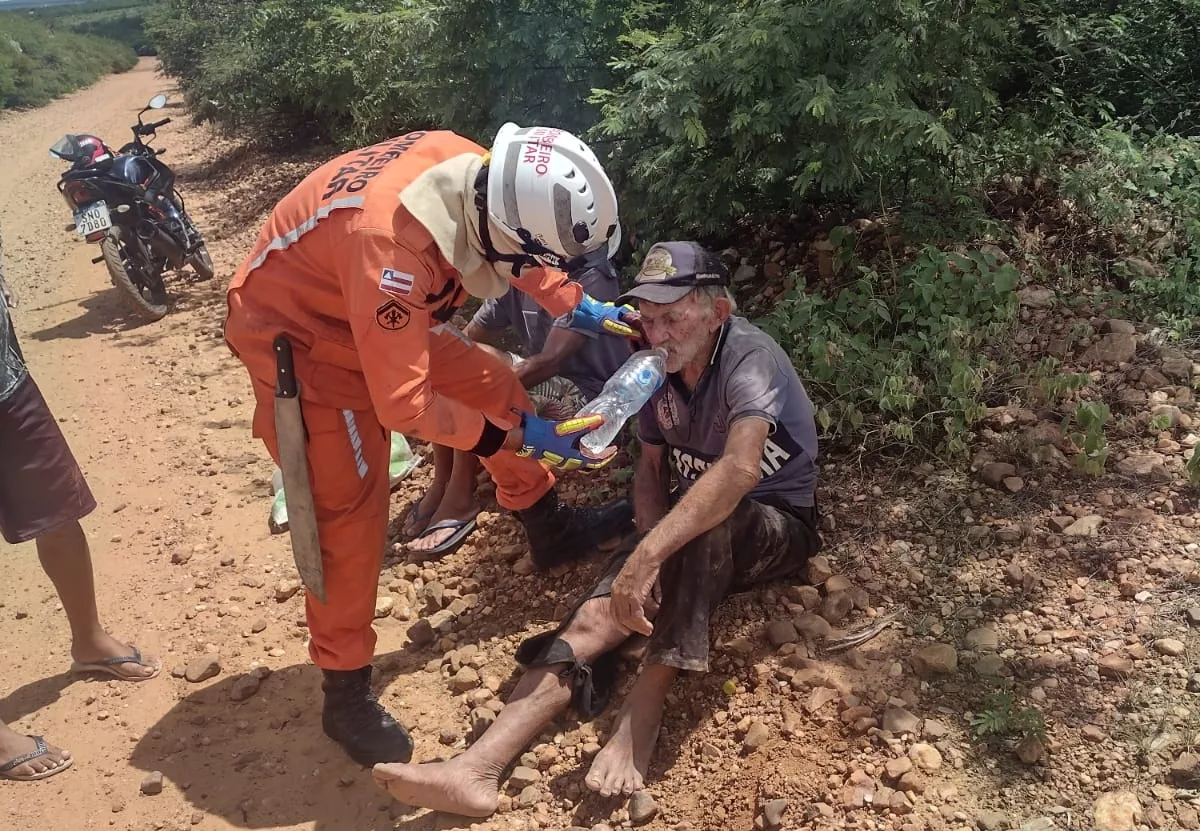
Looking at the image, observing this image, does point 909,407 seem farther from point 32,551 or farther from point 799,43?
point 32,551

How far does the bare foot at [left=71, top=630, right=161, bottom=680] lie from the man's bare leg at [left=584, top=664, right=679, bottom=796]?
5.67 feet

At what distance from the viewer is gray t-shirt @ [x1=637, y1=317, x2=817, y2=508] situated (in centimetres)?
269

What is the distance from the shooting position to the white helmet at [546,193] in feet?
8.00

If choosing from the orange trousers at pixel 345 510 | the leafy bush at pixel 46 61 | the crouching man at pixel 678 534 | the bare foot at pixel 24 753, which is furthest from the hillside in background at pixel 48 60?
the crouching man at pixel 678 534

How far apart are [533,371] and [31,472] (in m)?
1.64

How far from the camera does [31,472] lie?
2.97m

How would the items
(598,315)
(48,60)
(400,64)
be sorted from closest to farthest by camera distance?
(598,315)
(400,64)
(48,60)

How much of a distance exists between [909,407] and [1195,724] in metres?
1.30


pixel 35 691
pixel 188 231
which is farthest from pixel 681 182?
pixel 188 231

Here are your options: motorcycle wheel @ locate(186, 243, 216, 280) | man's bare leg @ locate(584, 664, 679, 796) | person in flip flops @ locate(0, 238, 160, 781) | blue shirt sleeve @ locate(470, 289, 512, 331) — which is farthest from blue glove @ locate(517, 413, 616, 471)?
motorcycle wheel @ locate(186, 243, 216, 280)

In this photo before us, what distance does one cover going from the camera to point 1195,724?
88.0 inches

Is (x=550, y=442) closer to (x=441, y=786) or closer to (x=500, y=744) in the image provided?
(x=500, y=744)

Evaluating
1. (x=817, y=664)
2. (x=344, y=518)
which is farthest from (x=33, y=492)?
(x=817, y=664)

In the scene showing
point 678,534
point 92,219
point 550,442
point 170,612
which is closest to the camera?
point 678,534
